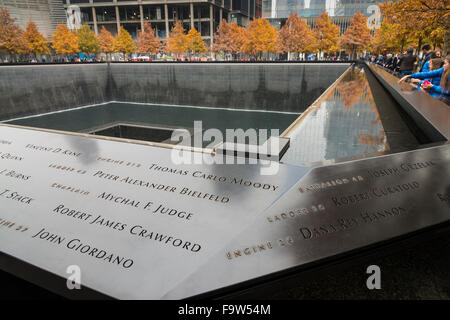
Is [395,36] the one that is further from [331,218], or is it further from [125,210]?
[125,210]

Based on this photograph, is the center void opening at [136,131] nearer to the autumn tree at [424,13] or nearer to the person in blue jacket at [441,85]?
the autumn tree at [424,13]

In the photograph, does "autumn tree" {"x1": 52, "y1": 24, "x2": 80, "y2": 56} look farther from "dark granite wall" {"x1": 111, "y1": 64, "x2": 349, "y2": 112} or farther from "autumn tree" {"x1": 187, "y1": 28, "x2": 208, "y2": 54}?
"dark granite wall" {"x1": 111, "y1": 64, "x2": 349, "y2": 112}

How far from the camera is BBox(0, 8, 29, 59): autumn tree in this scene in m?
30.1

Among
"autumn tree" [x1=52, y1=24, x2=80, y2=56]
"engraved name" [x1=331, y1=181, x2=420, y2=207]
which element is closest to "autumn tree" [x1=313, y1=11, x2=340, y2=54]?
"autumn tree" [x1=52, y1=24, x2=80, y2=56]

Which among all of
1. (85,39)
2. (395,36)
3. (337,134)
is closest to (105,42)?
(85,39)

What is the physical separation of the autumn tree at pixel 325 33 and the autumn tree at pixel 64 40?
97.2 feet

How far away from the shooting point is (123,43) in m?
42.6

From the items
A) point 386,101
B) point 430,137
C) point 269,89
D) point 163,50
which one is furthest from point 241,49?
point 430,137

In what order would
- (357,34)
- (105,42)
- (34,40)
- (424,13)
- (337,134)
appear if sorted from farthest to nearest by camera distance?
(105,42)
(34,40)
(357,34)
(424,13)
(337,134)

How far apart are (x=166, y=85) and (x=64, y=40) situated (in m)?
24.9

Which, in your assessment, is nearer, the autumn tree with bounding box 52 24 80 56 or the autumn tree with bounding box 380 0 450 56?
the autumn tree with bounding box 380 0 450 56

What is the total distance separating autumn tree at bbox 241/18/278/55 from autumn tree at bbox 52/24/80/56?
2151 cm

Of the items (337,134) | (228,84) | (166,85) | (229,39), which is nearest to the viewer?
(337,134)
